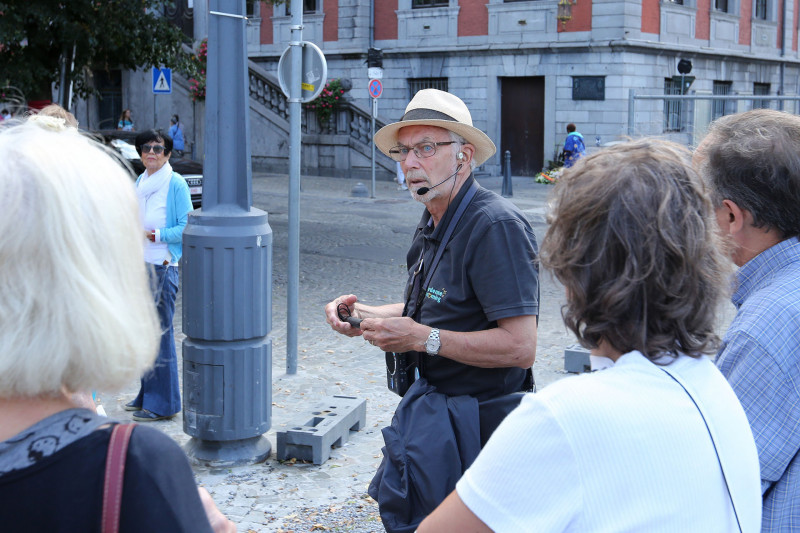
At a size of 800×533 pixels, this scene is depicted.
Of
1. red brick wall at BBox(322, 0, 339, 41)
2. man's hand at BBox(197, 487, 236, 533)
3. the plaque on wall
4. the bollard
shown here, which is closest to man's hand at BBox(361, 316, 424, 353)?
man's hand at BBox(197, 487, 236, 533)

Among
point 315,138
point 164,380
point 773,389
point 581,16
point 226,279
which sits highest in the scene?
point 581,16

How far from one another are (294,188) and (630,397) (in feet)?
17.8

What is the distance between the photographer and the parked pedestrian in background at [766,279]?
196 cm

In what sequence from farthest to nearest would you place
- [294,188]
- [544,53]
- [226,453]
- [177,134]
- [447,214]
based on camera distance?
1. [177,134]
2. [544,53]
3. [294,188]
4. [226,453]
5. [447,214]

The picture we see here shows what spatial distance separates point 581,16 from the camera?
24.0m

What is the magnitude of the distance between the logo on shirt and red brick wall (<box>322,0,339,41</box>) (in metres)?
26.5

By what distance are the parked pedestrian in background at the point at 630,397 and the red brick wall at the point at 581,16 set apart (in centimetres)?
2348

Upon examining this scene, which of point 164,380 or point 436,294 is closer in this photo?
point 436,294

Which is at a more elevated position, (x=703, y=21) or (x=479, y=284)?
(x=703, y=21)

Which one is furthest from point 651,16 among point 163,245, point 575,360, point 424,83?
point 163,245

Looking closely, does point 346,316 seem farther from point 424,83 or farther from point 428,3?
point 428,3

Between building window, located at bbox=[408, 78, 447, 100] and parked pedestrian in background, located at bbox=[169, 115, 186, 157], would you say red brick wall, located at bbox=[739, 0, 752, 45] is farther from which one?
parked pedestrian in background, located at bbox=[169, 115, 186, 157]

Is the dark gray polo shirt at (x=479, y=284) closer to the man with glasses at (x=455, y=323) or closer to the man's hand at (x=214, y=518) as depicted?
the man with glasses at (x=455, y=323)

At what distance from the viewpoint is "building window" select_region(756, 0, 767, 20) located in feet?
95.4
